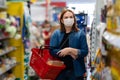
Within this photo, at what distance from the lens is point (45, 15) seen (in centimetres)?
1023

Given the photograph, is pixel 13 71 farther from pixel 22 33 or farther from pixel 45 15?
pixel 45 15

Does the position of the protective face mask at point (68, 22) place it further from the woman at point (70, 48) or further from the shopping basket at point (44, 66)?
the shopping basket at point (44, 66)

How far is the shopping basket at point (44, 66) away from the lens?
3.62 m

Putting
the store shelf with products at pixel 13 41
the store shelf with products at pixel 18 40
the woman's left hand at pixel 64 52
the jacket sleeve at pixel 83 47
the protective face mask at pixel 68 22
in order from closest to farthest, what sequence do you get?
1. the woman's left hand at pixel 64 52
2. the jacket sleeve at pixel 83 47
3. the protective face mask at pixel 68 22
4. the store shelf with products at pixel 13 41
5. the store shelf with products at pixel 18 40

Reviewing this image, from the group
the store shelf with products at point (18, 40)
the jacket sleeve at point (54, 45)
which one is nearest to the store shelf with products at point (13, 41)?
the store shelf with products at point (18, 40)

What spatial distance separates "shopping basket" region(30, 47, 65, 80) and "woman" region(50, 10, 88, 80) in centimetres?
11

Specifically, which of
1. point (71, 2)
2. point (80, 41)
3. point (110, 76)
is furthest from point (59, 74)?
point (71, 2)

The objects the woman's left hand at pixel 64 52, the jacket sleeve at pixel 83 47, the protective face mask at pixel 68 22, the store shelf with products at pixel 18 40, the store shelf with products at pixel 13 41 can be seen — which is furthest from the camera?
the store shelf with products at pixel 18 40

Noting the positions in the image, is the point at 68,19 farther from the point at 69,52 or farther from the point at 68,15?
the point at 69,52

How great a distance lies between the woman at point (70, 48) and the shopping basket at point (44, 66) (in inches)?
4.3

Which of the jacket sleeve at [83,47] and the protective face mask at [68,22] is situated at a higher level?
the protective face mask at [68,22]

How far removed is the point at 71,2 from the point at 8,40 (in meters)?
10.6

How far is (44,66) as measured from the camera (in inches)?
144

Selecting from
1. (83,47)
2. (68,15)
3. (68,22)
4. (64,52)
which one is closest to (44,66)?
(64,52)
